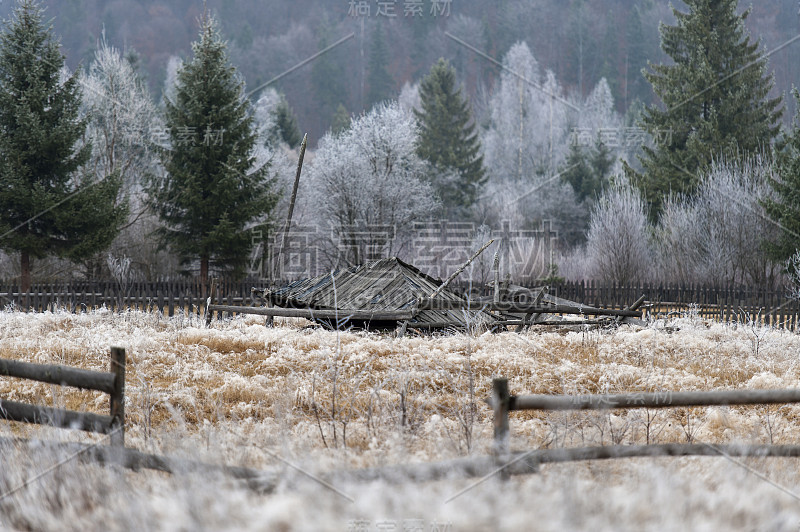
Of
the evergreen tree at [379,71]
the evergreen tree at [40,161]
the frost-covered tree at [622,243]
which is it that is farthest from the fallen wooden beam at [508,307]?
the evergreen tree at [379,71]

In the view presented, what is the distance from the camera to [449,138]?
44.8 meters

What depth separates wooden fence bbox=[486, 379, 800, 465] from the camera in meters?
3.78

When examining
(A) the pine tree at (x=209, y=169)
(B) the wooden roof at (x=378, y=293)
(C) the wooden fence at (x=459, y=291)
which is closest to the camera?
(B) the wooden roof at (x=378, y=293)

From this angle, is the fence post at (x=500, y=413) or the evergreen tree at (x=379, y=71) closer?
the fence post at (x=500, y=413)

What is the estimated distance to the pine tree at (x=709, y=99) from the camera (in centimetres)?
2912

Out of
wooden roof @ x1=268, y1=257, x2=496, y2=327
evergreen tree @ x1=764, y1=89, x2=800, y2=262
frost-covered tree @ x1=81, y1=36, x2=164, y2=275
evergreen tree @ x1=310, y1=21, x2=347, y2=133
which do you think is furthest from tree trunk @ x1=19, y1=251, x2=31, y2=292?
evergreen tree @ x1=310, y1=21, x2=347, y2=133

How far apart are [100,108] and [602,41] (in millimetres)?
61503

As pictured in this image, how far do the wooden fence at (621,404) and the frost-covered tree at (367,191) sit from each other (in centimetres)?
2458

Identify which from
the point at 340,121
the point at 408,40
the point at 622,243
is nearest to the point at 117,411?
the point at 622,243

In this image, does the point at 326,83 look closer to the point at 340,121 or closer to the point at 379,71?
the point at 379,71

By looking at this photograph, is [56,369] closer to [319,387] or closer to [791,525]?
[319,387]

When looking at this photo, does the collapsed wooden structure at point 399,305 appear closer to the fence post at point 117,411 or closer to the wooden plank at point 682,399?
the fence post at point 117,411

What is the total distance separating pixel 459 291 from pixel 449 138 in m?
27.7

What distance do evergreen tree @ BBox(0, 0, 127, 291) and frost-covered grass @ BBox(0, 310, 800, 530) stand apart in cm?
767
